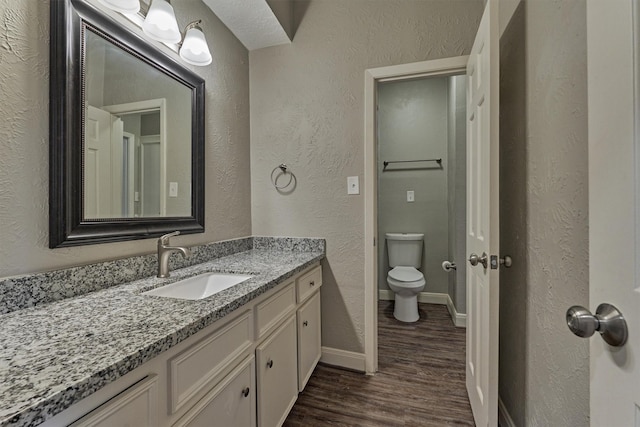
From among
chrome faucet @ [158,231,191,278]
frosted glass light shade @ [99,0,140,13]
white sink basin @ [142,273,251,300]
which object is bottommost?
white sink basin @ [142,273,251,300]

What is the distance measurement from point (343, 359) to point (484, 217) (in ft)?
4.39

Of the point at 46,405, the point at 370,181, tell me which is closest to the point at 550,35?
the point at 370,181

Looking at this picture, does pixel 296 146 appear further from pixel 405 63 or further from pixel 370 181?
pixel 405 63

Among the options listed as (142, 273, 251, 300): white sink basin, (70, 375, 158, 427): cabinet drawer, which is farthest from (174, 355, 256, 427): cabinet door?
(142, 273, 251, 300): white sink basin

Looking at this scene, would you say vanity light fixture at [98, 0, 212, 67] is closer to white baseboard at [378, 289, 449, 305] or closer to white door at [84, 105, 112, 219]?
white door at [84, 105, 112, 219]

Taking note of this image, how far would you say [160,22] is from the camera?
121 cm

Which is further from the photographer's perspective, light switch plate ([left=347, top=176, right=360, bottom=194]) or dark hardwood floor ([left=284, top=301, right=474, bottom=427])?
light switch plate ([left=347, top=176, right=360, bottom=194])

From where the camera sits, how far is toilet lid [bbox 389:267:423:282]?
101 inches

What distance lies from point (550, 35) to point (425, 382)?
186cm

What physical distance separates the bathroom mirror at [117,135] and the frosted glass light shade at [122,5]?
3.4 inches

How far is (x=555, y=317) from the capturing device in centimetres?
92

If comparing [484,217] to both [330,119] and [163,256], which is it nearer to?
[330,119]

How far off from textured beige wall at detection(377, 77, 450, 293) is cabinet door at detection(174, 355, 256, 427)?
247 centimetres

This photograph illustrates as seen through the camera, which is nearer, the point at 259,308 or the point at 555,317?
the point at 555,317
